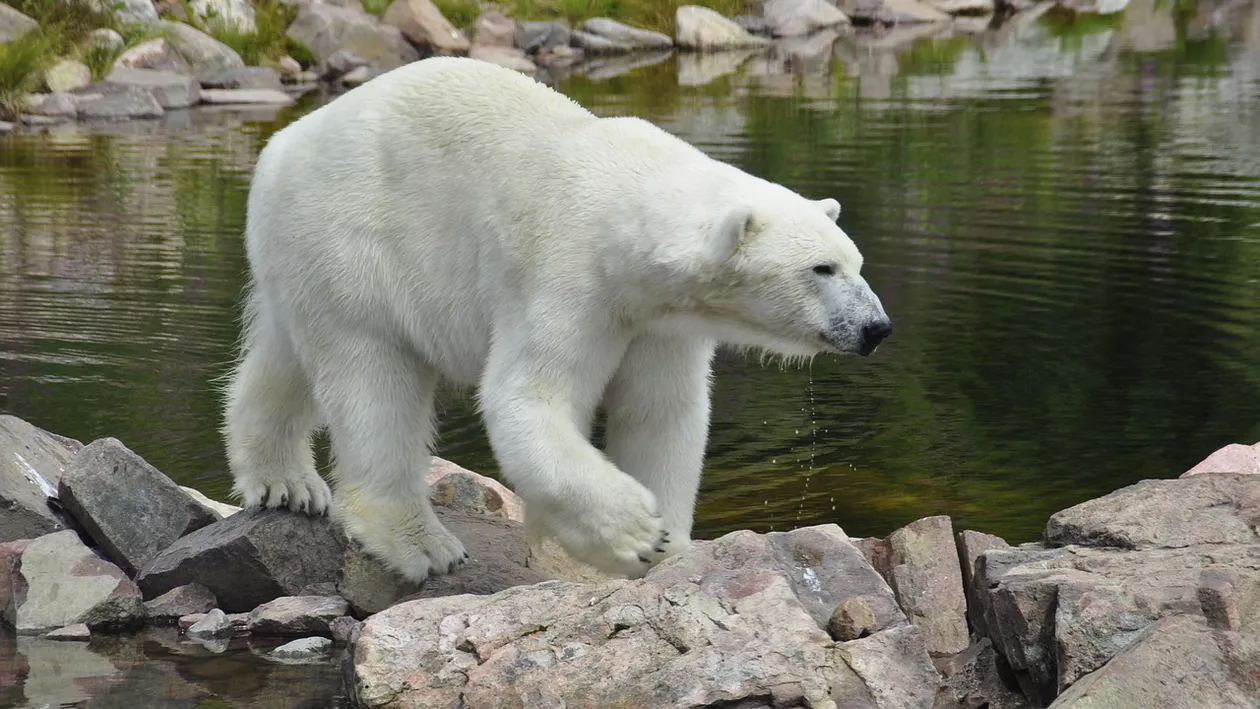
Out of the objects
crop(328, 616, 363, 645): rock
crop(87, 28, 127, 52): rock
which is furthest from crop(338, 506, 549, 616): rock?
crop(87, 28, 127, 52): rock

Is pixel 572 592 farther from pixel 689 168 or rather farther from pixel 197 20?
pixel 197 20

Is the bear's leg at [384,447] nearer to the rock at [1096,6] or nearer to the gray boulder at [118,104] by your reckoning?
the gray boulder at [118,104]

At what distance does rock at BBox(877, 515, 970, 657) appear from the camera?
5.67m

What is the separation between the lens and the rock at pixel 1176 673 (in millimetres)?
4297

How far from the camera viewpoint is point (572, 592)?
16.7ft

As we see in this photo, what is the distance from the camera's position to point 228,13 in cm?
3244

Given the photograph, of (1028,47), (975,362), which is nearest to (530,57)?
(1028,47)

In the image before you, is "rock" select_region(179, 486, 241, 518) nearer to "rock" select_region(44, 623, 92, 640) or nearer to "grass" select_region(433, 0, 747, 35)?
"rock" select_region(44, 623, 92, 640)

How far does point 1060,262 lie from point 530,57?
21.5 metres

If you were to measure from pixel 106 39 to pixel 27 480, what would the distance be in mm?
22942

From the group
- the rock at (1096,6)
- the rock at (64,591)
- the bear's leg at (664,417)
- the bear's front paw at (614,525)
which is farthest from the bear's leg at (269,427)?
the rock at (1096,6)

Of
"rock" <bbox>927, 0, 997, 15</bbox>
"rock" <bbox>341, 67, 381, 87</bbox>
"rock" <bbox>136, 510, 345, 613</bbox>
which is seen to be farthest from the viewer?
"rock" <bbox>927, 0, 997, 15</bbox>

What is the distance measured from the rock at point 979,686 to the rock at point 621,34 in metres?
32.5

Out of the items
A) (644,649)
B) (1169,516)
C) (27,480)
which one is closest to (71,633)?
(27,480)
